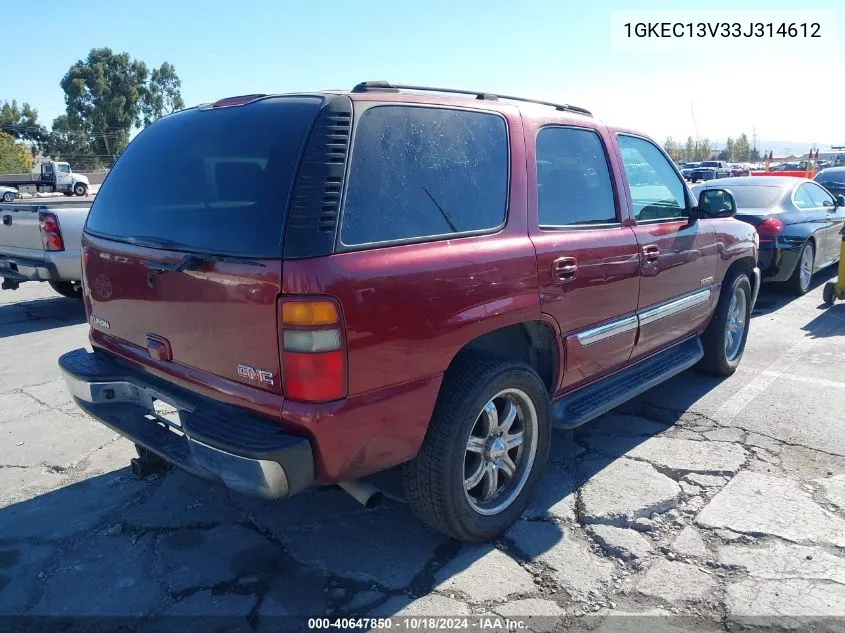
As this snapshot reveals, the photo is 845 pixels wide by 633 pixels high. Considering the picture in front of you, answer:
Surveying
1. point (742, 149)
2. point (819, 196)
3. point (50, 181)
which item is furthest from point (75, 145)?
point (742, 149)

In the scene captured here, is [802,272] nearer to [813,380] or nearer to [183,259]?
[813,380]

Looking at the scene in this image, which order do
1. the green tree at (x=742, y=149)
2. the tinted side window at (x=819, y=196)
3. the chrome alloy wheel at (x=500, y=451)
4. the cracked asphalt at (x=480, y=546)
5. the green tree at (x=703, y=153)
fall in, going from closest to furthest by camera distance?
1. the cracked asphalt at (x=480, y=546)
2. the chrome alloy wheel at (x=500, y=451)
3. the tinted side window at (x=819, y=196)
4. the green tree at (x=703, y=153)
5. the green tree at (x=742, y=149)

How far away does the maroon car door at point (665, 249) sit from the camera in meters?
3.92

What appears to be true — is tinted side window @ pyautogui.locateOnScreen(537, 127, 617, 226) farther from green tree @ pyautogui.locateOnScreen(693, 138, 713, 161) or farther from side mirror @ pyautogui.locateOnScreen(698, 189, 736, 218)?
green tree @ pyautogui.locateOnScreen(693, 138, 713, 161)

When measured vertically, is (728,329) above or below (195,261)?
below

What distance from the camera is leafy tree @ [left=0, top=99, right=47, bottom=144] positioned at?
2409 inches

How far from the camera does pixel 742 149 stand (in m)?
83.0

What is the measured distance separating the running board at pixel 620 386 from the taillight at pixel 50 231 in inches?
235

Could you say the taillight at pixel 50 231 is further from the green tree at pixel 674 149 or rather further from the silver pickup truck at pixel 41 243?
the green tree at pixel 674 149

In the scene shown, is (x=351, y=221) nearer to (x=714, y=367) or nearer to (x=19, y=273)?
(x=714, y=367)

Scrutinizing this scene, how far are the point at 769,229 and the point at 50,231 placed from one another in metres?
8.41

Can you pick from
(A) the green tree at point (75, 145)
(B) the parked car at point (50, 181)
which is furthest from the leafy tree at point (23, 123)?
(B) the parked car at point (50, 181)

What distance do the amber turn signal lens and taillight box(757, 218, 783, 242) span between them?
7.46 m

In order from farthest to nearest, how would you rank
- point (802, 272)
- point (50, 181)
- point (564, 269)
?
1. point (50, 181)
2. point (802, 272)
3. point (564, 269)
